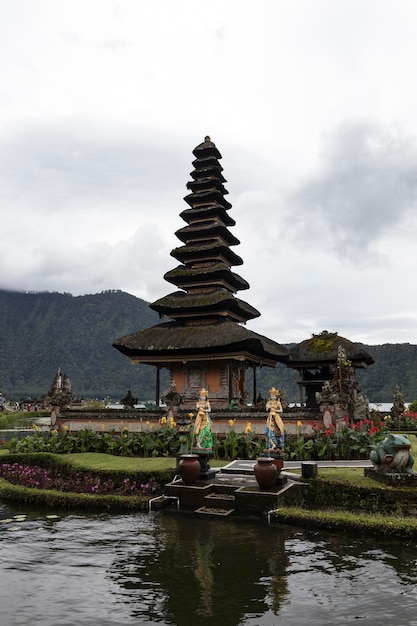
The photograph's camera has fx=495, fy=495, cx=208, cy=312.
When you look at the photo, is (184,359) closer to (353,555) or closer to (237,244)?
(237,244)

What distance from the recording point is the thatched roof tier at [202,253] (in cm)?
3328

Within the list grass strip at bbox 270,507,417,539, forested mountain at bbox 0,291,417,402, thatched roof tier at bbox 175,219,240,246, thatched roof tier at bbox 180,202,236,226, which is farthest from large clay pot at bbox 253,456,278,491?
forested mountain at bbox 0,291,417,402

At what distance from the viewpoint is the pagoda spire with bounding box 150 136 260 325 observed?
31406 millimetres

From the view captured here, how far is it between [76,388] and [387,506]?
156m

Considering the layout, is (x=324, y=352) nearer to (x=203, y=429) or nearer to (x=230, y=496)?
(x=203, y=429)

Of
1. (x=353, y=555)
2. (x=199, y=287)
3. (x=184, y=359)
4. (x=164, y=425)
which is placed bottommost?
(x=353, y=555)

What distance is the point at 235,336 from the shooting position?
2728 centimetres

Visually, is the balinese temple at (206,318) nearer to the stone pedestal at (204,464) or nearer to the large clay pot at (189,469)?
the stone pedestal at (204,464)

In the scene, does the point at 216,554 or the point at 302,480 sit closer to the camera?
the point at 216,554

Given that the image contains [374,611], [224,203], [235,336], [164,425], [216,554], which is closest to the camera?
Result: [374,611]

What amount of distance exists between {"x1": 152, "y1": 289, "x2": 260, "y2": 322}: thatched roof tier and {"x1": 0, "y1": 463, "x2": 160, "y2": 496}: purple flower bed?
52.1ft

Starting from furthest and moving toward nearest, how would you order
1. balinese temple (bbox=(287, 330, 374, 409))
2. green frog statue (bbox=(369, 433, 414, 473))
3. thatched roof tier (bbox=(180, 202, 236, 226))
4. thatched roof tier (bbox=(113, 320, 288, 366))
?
thatched roof tier (bbox=(180, 202, 236, 226))
balinese temple (bbox=(287, 330, 374, 409))
thatched roof tier (bbox=(113, 320, 288, 366))
green frog statue (bbox=(369, 433, 414, 473))

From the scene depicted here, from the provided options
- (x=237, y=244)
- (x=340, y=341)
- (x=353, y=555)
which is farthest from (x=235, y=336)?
(x=353, y=555)

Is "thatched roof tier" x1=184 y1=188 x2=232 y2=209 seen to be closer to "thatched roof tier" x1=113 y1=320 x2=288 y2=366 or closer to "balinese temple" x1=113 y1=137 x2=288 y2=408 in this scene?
"balinese temple" x1=113 y1=137 x2=288 y2=408
